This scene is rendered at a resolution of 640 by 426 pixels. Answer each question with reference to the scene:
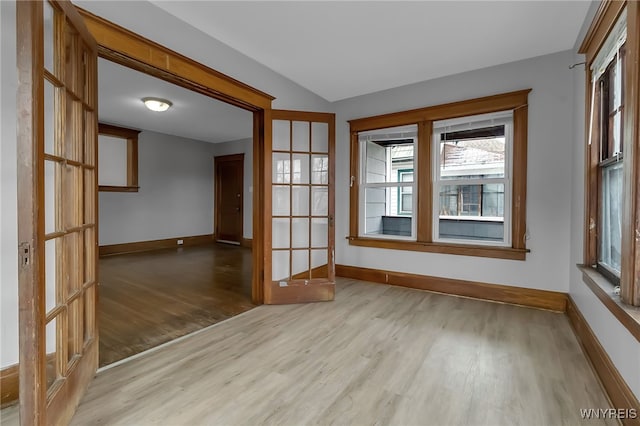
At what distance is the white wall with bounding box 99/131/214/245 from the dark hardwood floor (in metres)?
0.77

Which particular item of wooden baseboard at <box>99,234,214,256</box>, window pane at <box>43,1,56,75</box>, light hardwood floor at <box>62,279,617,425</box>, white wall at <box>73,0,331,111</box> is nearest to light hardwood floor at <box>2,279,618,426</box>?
light hardwood floor at <box>62,279,617,425</box>

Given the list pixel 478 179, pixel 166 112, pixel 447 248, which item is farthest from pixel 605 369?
pixel 166 112

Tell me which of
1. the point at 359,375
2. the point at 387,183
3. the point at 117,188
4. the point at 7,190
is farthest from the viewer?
the point at 117,188

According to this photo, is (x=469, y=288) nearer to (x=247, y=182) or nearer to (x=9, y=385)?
(x=9, y=385)

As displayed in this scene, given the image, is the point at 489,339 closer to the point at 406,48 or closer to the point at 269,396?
the point at 269,396

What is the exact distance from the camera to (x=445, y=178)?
3648 millimetres

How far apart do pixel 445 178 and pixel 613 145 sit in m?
1.68

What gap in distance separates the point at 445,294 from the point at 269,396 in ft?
8.50

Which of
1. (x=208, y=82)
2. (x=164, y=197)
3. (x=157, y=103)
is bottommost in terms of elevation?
(x=164, y=197)

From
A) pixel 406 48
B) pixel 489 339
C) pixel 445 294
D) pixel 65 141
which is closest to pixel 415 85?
pixel 406 48

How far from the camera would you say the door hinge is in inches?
43.4

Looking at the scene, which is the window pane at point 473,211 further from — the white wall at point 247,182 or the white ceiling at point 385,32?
the white wall at point 247,182

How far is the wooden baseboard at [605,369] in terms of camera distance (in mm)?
1448

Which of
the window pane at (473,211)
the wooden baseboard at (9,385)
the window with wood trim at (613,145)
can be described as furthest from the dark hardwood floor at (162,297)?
the window with wood trim at (613,145)
